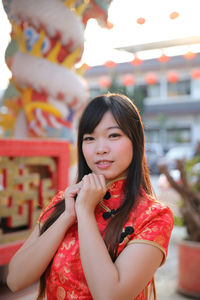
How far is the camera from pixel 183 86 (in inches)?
920

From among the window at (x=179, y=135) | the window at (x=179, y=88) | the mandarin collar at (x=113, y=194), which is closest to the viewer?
the mandarin collar at (x=113, y=194)

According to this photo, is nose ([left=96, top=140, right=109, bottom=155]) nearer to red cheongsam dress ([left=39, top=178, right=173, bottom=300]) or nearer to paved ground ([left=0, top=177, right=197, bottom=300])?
red cheongsam dress ([left=39, top=178, right=173, bottom=300])

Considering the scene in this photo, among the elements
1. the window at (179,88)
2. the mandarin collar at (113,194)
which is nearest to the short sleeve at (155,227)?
the mandarin collar at (113,194)

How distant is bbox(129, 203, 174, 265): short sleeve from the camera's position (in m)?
1.09

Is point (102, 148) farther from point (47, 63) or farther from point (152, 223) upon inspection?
point (47, 63)

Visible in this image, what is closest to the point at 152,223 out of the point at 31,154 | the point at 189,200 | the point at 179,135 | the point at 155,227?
the point at 155,227

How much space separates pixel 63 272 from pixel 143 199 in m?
0.34

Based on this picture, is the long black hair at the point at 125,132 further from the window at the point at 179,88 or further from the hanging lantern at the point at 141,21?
the window at the point at 179,88

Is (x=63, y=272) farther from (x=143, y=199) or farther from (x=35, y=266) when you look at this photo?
(x=143, y=199)

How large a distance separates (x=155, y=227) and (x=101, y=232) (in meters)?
0.17

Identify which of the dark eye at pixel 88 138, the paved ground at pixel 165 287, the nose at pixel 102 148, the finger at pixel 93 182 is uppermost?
the dark eye at pixel 88 138

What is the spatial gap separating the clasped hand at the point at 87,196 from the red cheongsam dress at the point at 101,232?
81 mm

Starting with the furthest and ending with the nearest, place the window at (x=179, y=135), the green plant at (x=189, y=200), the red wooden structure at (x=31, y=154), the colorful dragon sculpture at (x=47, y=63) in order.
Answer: the window at (x=179, y=135)
the colorful dragon sculpture at (x=47, y=63)
the green plant at (x=189, y=200)
the red wooden structure at (x=31, y=154)

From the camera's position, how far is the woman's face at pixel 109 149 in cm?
121
